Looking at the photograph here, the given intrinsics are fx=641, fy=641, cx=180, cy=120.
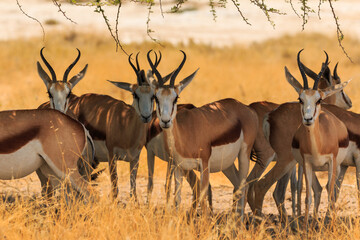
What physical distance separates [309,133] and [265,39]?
101ft

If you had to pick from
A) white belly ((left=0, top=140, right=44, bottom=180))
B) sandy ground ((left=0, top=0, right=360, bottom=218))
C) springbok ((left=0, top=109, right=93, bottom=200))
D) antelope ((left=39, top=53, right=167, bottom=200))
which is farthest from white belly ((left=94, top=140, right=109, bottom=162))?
sandy ground ((left=0, top=0, right=360, bottom=218))

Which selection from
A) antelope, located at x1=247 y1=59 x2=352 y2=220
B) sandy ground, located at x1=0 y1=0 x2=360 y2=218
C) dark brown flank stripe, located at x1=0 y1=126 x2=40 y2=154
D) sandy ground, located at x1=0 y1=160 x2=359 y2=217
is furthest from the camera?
sandy ground, located at x1=0 y1=0 x2=360 y2=218

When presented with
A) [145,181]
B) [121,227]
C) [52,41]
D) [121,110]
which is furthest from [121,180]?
[52,41]

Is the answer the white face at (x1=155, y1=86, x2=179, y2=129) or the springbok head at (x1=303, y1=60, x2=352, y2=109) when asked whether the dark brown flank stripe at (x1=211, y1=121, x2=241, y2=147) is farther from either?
the springbok head at (x1=303, y1=60, x2=352, y2=109)

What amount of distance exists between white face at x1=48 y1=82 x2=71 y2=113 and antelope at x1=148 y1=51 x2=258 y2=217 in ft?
4.46

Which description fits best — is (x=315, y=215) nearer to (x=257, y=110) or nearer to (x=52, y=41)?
(x=257, y=110)

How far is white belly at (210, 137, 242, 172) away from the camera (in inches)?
278

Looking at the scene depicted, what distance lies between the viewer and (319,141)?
267 inches

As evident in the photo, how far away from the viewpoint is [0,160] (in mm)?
6316

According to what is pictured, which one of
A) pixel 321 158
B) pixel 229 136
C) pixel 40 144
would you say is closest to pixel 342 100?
pixel 321 158

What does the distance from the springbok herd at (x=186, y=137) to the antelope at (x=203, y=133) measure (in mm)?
11

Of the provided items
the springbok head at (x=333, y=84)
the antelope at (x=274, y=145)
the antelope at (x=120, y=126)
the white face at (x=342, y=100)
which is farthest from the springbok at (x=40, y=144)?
the white face at (x=342, y=100)

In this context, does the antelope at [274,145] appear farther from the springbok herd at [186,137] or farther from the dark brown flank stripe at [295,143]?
the dark brown flank stripe at [295,143]

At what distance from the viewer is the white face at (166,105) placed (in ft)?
20.9
